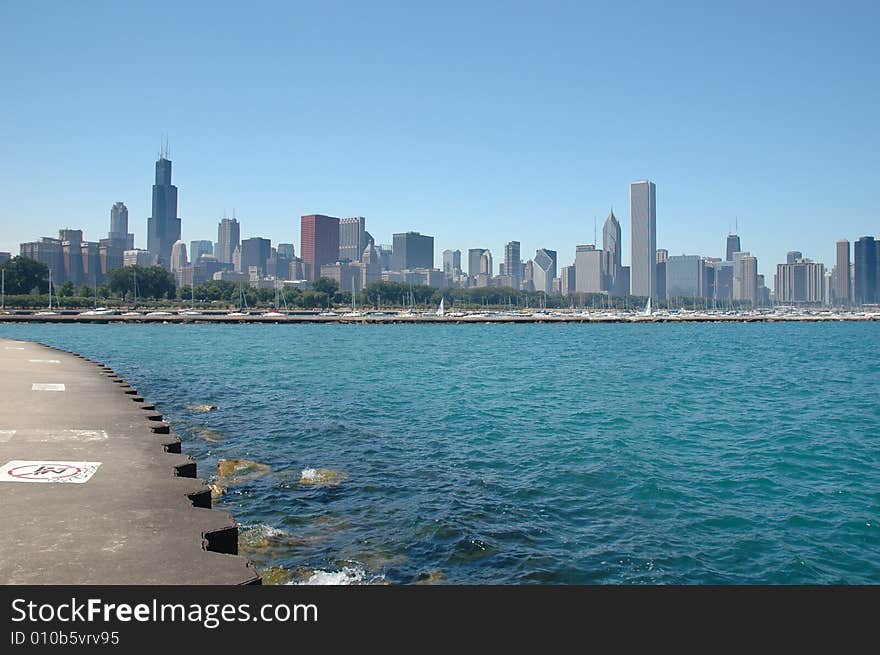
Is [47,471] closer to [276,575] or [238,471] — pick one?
[276,575]

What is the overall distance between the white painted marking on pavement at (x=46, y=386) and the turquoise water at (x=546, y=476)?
14.1 ft

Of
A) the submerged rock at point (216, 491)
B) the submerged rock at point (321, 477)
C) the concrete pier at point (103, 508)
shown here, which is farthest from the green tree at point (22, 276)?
the submerged rock at point (216, 491)

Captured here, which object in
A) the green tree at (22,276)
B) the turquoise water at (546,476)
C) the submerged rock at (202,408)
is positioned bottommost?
the turquoise water at (546,476)

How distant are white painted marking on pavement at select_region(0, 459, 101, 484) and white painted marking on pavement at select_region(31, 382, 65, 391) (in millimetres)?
12232

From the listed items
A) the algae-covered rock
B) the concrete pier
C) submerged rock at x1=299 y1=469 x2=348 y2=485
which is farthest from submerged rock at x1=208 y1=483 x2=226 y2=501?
the algae-covered rock

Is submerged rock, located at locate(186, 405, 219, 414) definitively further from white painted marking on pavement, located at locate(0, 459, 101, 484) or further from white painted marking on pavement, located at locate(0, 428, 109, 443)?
white painted marking on pavement, located at locate(0, 459, 101, 484)

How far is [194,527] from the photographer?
29.1ft

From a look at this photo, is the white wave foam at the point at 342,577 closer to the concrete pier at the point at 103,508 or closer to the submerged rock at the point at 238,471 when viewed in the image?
the concrete pier at the point at 103,508

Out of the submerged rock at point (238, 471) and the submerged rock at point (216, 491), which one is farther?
the submerged rock at point (238, 471)

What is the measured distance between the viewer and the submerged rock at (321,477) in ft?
55.5
